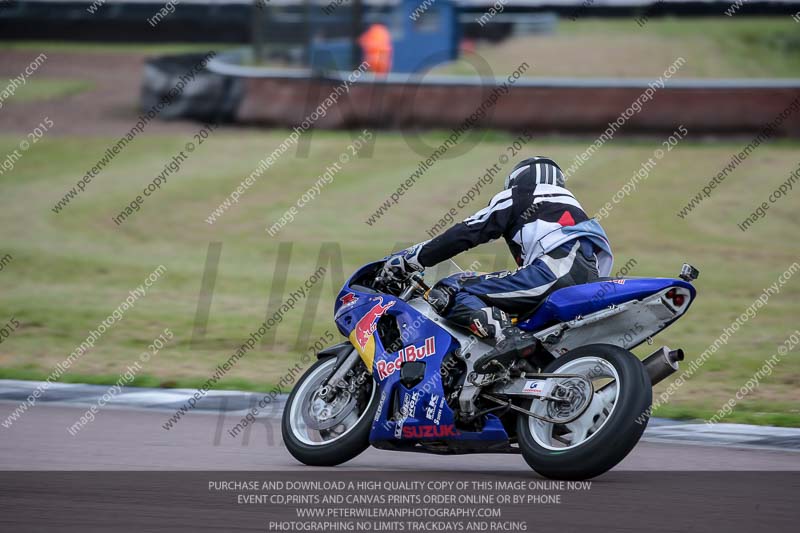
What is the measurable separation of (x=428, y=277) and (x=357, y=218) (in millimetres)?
11451

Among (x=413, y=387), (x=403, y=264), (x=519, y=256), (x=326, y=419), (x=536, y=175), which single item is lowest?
(x=326, y=419)

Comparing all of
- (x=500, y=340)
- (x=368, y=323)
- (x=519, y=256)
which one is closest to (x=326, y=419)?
(x=368, y=323)

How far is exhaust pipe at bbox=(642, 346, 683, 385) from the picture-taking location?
659cm

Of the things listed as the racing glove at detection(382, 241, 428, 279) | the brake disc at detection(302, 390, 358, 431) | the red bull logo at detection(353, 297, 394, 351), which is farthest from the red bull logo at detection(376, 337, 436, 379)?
the racing glove at detection(382, 241, 428, 279)

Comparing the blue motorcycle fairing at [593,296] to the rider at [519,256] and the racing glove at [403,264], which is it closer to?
the rider at [519,256]

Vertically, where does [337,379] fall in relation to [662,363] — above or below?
below

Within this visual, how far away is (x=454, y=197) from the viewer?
19.9m

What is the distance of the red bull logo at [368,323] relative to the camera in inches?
291

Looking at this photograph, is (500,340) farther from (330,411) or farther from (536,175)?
(330,411)

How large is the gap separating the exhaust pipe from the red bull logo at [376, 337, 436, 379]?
1.26 metres

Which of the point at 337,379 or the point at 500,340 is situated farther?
the point at 337,379

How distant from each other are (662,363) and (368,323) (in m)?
1.79

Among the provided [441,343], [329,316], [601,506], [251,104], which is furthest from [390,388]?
[251,104]

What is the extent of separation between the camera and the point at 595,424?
256 inches
